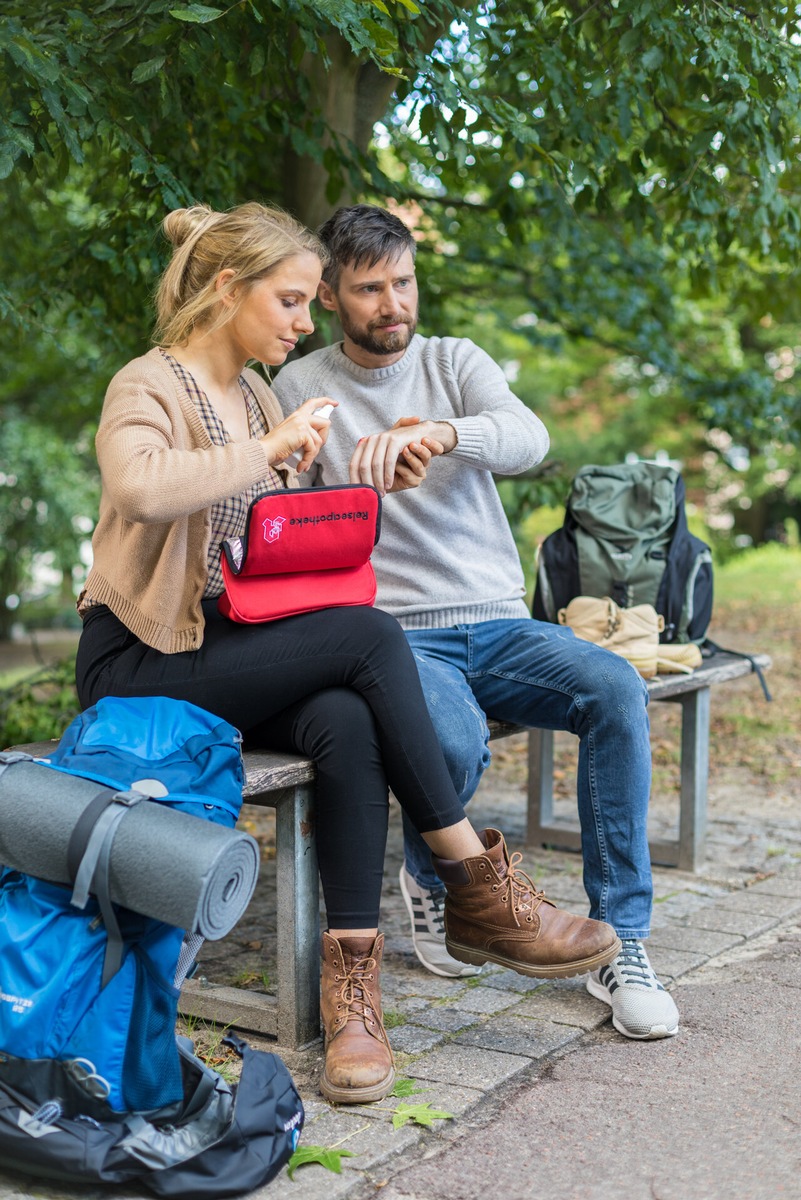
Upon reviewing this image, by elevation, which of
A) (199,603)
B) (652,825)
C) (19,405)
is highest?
(19,405)

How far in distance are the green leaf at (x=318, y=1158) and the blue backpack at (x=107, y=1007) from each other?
1.3 inches

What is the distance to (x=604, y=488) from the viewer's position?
4383 millimetres

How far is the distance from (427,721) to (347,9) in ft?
5.82

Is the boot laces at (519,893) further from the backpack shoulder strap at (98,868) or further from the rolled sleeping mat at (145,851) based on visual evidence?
the backpack shoulder strap at (98,868)

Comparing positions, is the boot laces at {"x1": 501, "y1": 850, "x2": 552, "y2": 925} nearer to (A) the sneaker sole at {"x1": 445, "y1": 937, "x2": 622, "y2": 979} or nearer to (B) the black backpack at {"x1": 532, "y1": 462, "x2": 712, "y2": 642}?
(A) the sneaker sole at {"x1": 445, "y1": 937, "x2": 622, "y2": 979}

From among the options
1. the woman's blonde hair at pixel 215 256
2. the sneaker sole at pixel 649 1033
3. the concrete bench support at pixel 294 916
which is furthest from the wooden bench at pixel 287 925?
the woman's blonde hair at pixel 215 256

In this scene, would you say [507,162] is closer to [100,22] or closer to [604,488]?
[604,488]

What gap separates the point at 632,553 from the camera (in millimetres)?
4258

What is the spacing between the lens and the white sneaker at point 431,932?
3.47 meters

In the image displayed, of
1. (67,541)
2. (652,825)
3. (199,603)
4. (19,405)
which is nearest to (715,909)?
(652,825)

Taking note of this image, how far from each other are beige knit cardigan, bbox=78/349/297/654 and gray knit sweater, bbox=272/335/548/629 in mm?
734

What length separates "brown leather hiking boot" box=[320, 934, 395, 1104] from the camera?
263 centimetres

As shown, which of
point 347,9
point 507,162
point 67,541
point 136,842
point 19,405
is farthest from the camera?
point 19,405

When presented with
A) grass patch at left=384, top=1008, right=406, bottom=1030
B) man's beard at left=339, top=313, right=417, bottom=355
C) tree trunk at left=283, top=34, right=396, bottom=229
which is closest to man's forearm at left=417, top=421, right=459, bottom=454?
man's beard at left=339, top=313, right=417, bottom=355
